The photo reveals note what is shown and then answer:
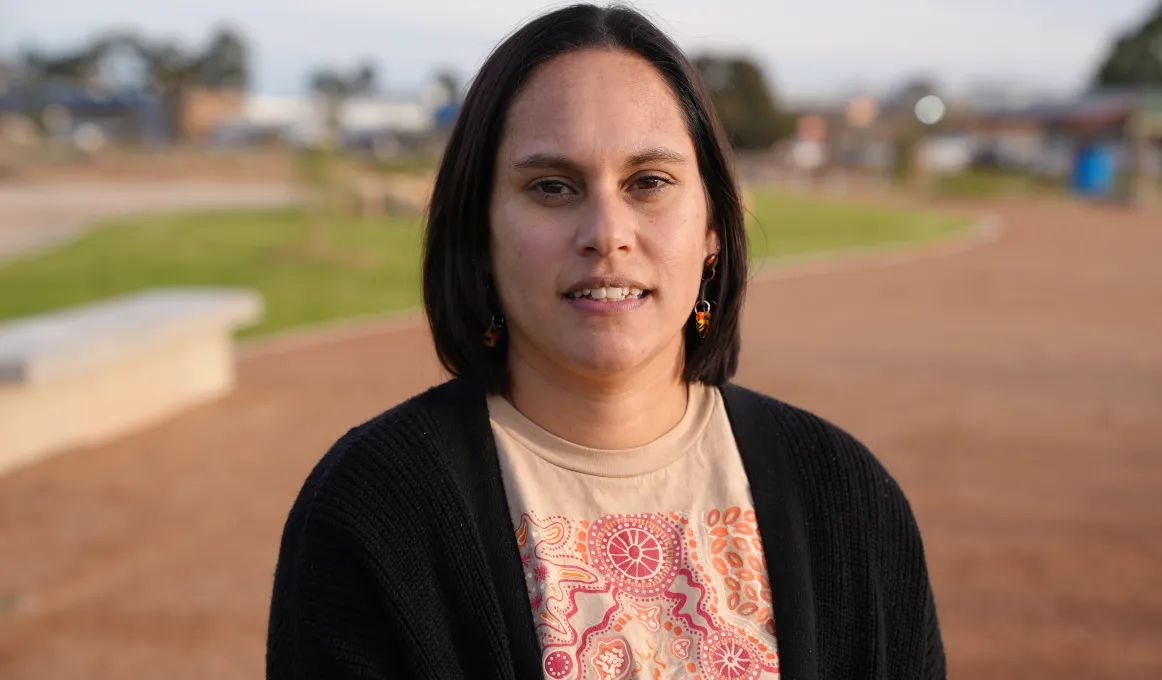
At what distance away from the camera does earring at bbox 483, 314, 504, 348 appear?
1.94 m

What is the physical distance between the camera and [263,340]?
11.6 metres

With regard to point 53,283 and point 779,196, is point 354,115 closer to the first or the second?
point 779,196

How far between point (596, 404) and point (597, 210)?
291 mm

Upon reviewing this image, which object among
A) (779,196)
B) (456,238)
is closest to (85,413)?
(456,238)

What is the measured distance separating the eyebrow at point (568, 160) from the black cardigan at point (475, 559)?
36 cm

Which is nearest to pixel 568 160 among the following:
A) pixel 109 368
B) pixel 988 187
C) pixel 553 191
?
pixel 553 191

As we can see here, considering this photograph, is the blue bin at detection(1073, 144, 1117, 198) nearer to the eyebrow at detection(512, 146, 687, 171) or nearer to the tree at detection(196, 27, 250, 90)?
the eyebrow at detection(512, 146, 687, 171)

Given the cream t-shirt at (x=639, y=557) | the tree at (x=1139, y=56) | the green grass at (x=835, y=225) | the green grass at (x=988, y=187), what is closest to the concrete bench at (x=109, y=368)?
the cream t-shirt at (x=639, y=557)

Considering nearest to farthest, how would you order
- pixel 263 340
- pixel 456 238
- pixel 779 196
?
1. pixel 456 238
2. pixel 263 340
3. pixel 779 196

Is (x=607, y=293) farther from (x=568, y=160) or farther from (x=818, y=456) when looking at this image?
(x=818, y=456)

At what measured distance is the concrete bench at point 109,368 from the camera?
694 cm

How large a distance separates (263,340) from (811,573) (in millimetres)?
10338

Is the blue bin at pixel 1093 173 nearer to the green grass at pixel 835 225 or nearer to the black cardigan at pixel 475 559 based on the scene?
the green grass at pixel 835 225

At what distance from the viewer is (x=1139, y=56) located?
70.2 metres
